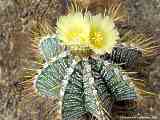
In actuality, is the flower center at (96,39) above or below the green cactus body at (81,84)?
above

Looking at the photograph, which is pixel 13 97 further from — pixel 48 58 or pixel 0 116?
pixel 48 58

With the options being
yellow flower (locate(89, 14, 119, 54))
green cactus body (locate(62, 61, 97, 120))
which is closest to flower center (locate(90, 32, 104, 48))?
yellow flower (locate(89, 14, 119, 54))

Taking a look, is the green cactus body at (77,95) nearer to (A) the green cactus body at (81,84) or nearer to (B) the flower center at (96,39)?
(A) the green cactus body at (81,84)

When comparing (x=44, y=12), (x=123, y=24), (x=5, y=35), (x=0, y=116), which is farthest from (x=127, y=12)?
(x=0, y=116)

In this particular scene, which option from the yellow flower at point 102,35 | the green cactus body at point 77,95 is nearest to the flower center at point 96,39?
the yellow flower at point 102,35

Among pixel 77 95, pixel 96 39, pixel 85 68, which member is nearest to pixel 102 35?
pixel 96 39
